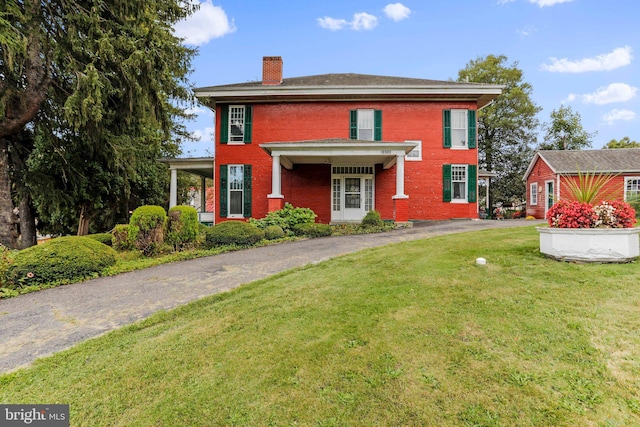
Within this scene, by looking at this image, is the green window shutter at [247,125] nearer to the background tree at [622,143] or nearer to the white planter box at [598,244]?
the white planter box at [598,244]

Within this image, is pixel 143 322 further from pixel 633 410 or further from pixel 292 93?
pixel 292 93

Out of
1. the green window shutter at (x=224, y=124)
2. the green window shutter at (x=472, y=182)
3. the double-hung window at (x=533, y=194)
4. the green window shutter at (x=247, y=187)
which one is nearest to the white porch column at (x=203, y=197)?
the green window shutter at (x=247, y=187)

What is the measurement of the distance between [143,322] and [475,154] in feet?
45.4

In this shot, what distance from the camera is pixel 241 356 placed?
2631mm

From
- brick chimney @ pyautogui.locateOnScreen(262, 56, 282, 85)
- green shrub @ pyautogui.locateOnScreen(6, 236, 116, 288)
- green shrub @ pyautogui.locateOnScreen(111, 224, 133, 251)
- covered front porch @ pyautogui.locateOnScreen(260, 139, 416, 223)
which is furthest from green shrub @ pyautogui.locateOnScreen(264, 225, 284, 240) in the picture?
brick chimney @ pyautogui.locateOnScreen(262, 56, 282, 85)

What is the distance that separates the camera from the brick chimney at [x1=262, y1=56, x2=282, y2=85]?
1455 cm

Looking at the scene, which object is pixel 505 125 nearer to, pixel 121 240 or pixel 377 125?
pixel 377 125

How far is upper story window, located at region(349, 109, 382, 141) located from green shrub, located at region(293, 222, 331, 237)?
5.58 m

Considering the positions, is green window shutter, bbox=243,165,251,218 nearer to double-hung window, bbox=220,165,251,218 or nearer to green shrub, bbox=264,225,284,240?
double-hung window, bbox=220,165,251,218

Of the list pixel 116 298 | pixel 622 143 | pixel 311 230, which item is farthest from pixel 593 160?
pixel 116 298

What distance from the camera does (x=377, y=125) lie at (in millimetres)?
13586

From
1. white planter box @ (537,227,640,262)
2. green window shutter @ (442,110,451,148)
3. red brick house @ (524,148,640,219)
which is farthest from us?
red brick house @ (524,148,640,219)

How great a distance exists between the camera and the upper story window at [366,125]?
13.6 metres

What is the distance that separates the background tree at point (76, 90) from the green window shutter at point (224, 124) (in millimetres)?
2123
